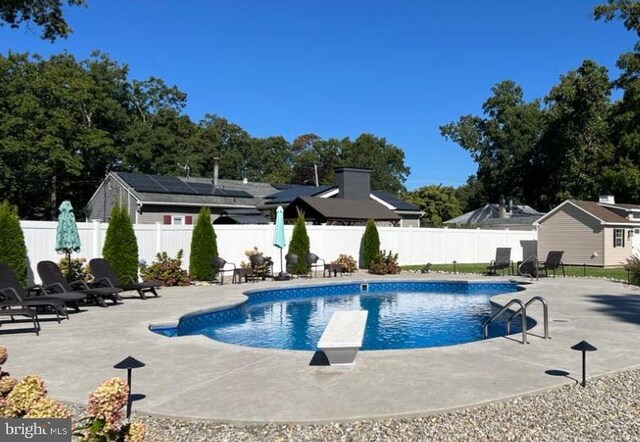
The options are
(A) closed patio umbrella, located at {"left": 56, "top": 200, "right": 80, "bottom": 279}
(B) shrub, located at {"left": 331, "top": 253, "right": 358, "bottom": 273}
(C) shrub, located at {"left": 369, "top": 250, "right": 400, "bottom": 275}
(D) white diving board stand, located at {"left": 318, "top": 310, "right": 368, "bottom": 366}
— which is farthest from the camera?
(B) shrub, located at {"left": 331, "top": 253, "right": 358, "bottom": 273}

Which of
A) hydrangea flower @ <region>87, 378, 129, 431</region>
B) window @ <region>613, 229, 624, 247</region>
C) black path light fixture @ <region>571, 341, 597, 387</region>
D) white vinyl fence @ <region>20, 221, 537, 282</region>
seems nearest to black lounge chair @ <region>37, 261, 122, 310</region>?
white vinyl fence @ <region>20, 221, 537, 282</region>

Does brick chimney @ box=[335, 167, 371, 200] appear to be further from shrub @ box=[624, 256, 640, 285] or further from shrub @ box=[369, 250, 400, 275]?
shrub @ box=[624, 256, 640, 285]

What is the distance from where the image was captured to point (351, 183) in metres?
36.3

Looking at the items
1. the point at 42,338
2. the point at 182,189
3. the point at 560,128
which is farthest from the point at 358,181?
the point at 42,338

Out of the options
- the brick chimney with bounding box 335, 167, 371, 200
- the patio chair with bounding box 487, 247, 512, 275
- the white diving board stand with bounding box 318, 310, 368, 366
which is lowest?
the white diving board stand with bounding box 318, 310, 368, 366

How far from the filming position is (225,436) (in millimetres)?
4664

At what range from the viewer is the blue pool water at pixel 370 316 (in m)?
10.4

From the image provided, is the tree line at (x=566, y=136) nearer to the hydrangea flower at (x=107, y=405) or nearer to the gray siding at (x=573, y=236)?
the gray siding at (x=573, y=236)

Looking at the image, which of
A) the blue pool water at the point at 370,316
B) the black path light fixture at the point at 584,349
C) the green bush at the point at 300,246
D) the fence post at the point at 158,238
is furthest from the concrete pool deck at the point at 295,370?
the green bush at the point at 300,246

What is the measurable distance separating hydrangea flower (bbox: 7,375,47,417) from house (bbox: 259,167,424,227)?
2445 cm

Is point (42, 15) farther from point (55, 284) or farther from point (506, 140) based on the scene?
point (506, 140)

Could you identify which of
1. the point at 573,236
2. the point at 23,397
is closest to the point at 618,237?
the point at 573,236

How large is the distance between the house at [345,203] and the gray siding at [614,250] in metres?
10.8

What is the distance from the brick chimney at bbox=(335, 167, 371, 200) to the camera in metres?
36.1
